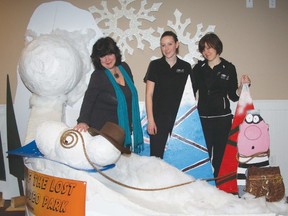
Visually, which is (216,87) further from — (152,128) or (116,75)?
(116,75)

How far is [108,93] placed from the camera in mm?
2336

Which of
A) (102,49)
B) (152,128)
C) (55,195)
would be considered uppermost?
(102,49)

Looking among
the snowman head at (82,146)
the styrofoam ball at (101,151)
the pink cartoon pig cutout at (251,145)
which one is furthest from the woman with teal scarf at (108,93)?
the pink cartoon pig cutout at (251,145)

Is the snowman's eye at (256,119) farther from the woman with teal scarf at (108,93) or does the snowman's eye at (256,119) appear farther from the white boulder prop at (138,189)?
the woman with teal scarf at (108,93)

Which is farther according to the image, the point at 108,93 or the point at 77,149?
the point at 108,93

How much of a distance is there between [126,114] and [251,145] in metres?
0.90

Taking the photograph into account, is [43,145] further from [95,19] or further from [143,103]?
[95,19]

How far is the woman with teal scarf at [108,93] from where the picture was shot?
2303mm

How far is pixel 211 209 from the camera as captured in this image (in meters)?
1.70

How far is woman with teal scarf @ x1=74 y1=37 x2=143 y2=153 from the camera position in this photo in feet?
7.55

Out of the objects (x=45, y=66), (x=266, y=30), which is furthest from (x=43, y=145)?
(x=266, y=30)

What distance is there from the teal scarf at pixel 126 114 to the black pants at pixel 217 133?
52 cm

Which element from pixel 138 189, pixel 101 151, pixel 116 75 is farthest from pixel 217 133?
pixel 101 151

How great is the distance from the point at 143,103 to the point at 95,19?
0.83 m
